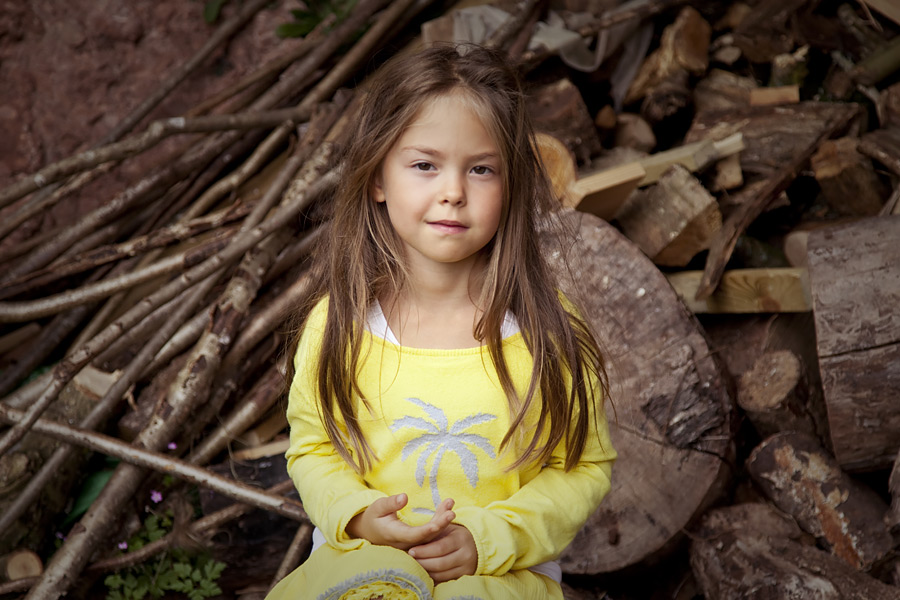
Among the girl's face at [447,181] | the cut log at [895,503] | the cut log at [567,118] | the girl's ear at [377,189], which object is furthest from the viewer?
the cut log at [567,118]

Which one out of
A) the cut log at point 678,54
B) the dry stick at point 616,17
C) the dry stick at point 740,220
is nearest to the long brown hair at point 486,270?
the dry stick at point 740,220

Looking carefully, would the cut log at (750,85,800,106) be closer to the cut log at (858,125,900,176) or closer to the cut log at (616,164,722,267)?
the cut log at (858,125,900,176)

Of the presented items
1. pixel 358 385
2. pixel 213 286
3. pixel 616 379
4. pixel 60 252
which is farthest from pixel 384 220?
pixel 60 252

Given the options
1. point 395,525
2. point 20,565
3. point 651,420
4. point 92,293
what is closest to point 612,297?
point 651,420

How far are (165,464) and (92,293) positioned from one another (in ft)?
2.59

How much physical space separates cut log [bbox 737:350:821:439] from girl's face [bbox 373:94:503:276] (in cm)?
129

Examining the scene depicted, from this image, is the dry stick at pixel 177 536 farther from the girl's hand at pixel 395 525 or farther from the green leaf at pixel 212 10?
the green leaf at pixel 212 10

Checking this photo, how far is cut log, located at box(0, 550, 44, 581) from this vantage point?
242cm

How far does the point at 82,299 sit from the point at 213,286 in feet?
1.57

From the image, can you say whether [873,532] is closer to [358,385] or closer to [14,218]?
[358,385]

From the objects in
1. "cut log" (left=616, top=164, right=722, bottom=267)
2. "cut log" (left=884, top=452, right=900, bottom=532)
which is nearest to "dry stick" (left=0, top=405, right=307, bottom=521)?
"cut log" (left=616, top=164, right=722, bottom=267)

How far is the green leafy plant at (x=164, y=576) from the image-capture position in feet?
8.16

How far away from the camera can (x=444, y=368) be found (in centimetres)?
146

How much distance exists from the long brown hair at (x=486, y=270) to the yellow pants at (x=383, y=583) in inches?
9.4
